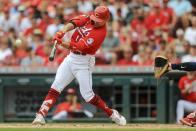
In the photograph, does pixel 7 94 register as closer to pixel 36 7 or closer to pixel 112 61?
pixel 112 61

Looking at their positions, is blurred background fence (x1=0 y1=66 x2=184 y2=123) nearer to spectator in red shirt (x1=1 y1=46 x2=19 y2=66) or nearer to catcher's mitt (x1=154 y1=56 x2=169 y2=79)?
spectator in red shirt (x1=1 y1=46 x2=19 y2=66)

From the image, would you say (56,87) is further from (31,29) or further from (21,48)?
(31,29)

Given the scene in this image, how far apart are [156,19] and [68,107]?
11.1 feet

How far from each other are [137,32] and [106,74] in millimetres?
1980

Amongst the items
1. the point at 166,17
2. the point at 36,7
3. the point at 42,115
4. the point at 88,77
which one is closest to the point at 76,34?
the point at 88,77

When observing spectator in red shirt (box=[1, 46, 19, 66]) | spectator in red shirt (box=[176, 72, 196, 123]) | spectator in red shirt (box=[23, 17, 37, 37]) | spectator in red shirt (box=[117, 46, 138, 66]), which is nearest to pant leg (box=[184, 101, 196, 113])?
spectator in red shirt (box=[176, 72, 196, 123])

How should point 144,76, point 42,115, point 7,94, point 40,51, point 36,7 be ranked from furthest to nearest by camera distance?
point 36,7, point 40,51, point 7,94, point 144,76, point 42,115

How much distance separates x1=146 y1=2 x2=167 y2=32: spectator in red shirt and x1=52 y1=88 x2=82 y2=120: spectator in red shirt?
287cm

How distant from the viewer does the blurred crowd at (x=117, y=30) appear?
1031 centimetres

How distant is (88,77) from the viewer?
6961 mm

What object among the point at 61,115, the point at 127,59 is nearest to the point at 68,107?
the point at 61,115

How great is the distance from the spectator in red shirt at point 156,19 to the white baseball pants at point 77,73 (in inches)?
187

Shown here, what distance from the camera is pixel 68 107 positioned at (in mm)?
9875

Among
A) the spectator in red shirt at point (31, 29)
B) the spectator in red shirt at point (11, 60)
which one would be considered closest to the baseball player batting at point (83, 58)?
the spectator in red shirt at point (11, 60)
